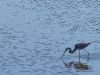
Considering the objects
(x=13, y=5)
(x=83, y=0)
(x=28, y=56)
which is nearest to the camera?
(x=28, y=56)

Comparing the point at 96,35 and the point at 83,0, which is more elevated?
the point at 83,0

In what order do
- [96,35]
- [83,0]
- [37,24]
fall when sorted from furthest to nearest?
[83,0] < [37,24] < [96,35]

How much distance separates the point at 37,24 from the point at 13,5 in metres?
4.11

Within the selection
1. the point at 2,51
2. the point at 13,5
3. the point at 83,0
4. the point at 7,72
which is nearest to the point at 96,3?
the point at 83,0

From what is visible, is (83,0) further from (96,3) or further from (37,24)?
(37,24)

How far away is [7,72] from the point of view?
432 inches

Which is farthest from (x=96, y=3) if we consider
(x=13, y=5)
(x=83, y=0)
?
(x=13, y=5)

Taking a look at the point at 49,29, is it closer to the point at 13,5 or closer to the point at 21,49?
the point at 21,49

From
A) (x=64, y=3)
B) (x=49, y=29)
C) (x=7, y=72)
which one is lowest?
(x=7, y=72)

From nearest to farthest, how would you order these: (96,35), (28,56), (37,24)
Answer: (28,56) < (96,35) < (37,24)

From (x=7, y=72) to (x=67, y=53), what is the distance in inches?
89.1

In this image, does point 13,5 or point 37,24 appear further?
point 13,5

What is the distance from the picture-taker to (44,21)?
1672cm

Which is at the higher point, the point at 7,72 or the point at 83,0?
the point at 83,0
